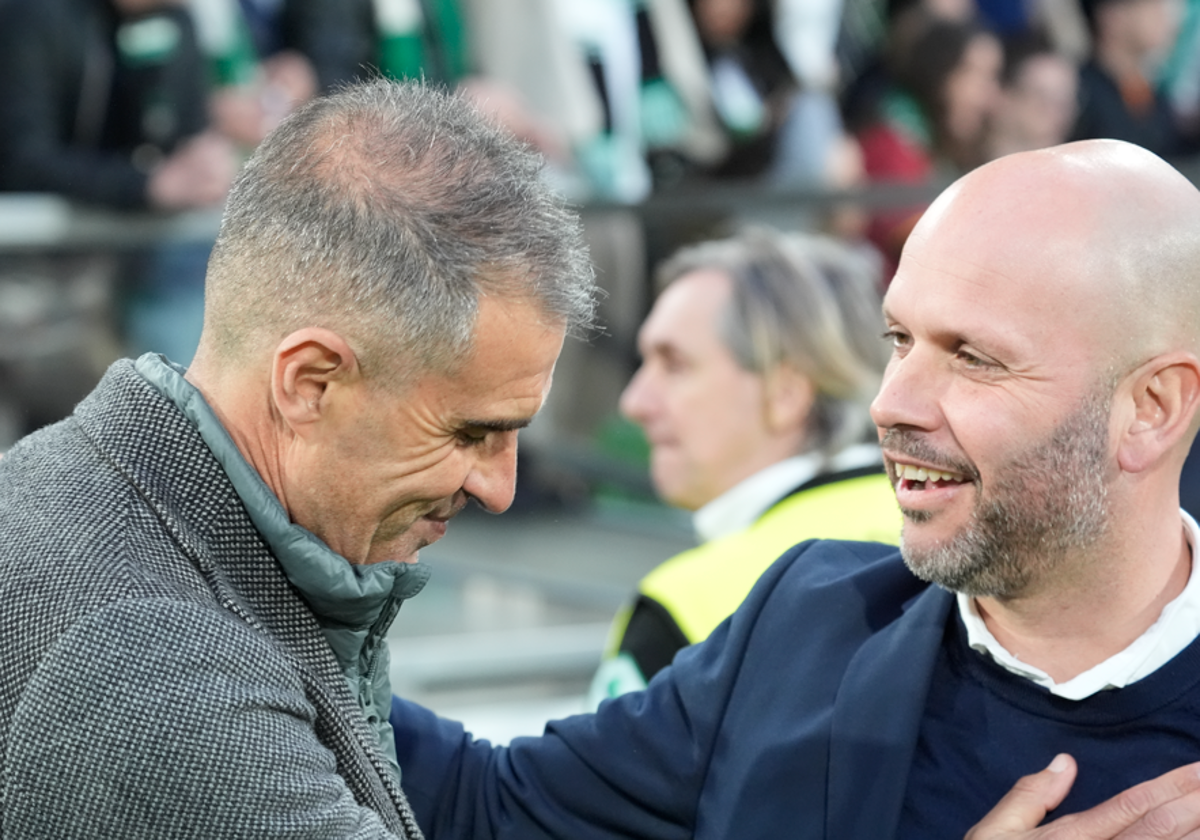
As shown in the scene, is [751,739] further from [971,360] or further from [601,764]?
[971,360]

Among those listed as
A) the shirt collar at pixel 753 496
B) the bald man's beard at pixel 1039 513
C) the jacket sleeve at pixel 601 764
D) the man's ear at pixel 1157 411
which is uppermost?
the man's ear at pixel 1157 411

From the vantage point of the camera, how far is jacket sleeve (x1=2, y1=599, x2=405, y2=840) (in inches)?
49.1

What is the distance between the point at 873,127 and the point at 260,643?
4522mm

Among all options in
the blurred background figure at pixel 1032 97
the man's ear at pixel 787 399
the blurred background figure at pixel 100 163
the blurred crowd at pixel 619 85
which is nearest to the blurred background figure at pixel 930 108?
the blurred crowd at pixel 619 85

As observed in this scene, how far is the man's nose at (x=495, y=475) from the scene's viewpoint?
1.56 meters

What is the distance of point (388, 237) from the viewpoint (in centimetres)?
143

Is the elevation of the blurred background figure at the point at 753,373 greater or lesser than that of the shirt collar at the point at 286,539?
lesser

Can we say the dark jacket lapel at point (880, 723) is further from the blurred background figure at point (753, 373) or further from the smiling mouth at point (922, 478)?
the blurred background figure at point (753, 373)

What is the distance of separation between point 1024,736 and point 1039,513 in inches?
9.6

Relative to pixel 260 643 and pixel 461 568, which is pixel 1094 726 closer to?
pixel 260 643

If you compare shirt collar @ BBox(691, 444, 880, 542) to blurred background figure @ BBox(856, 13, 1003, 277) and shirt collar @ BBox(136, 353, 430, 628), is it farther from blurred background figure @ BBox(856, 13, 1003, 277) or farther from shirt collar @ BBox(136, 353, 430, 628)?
blurred background figure @ BBox(856, 13, 1003, 277)

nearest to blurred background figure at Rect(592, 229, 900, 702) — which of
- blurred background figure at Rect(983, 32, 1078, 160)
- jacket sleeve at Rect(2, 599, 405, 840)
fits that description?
jacket sleeve at Rect(2, 599, 405, 840)

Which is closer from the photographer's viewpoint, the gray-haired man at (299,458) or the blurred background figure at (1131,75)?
the gray-haired man at (299,458)

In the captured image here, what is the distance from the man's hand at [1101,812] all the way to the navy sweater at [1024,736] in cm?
3
